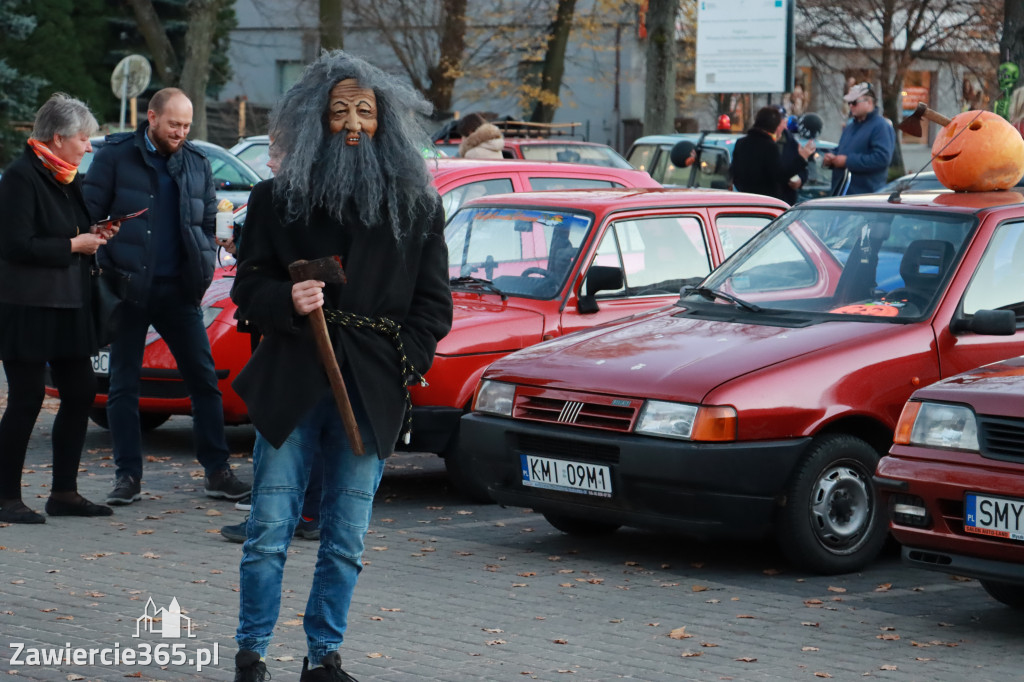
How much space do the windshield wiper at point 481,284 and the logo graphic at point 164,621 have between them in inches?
125

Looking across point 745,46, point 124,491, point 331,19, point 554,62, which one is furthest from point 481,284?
point 554,62

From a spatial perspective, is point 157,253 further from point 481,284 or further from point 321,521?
point 321,521

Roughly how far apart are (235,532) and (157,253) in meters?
1.59

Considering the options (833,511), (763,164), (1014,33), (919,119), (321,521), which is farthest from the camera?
(1014,33)

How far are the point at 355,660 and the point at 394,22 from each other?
130 ft

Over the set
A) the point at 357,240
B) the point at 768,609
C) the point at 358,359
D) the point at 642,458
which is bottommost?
the point at 768,609

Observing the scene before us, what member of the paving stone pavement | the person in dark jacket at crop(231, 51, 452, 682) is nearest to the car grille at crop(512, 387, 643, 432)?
the paving stone pavement

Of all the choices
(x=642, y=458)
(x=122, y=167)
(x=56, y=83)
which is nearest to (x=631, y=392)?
(x=642, y=458)

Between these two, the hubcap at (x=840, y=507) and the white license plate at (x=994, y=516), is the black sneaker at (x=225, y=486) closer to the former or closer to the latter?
the hubcap at (x=840, y=507)

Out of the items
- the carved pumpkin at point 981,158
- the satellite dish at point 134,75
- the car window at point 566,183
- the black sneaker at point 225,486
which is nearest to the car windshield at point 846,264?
the carved pumpkin at point 981,158

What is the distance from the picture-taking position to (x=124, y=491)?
8.25 metres

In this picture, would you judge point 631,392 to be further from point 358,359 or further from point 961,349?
point 358,359

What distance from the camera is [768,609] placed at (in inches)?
247

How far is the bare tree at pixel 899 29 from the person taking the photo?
147 ft
